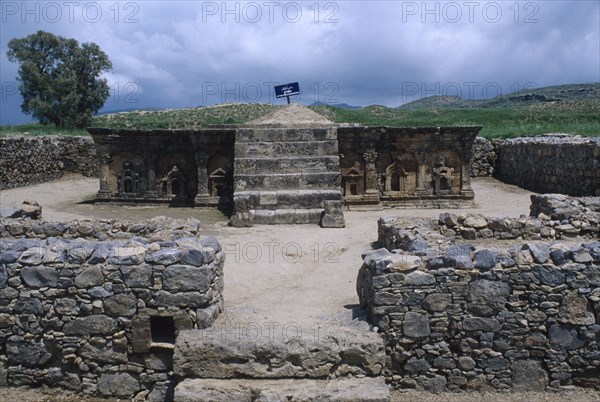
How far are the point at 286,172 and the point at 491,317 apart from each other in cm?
945

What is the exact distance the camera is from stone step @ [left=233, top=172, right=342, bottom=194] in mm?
14250

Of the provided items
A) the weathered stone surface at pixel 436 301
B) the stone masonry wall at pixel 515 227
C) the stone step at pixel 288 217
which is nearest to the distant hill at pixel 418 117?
the stone step at pixel 288 217

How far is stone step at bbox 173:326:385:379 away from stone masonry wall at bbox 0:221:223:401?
36 cm

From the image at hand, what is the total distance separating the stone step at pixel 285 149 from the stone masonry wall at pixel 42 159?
9.63 metres

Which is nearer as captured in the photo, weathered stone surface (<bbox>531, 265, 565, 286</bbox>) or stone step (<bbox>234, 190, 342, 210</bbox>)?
weathered stone surface (<bbox>531, 265, 565, 286</bbox>)

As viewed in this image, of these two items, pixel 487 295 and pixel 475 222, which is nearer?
pixel 487 295

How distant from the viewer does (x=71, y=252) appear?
225 inches

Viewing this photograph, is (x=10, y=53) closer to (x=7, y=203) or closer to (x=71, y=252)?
(x=7, y=203)

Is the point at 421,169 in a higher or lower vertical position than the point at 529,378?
higher

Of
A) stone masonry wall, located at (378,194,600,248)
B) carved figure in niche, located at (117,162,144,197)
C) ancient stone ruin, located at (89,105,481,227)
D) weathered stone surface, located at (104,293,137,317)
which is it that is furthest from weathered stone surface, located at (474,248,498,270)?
carved figure in niche, located at (117,162,144,197)

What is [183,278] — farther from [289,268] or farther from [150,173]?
[150,173]

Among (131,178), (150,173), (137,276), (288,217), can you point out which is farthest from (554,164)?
(137,276)

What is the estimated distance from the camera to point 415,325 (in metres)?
5.77

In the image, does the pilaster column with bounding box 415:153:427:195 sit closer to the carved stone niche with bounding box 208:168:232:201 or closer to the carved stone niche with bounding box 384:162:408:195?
the carved stone niche with bounding box 384:162:408:195
